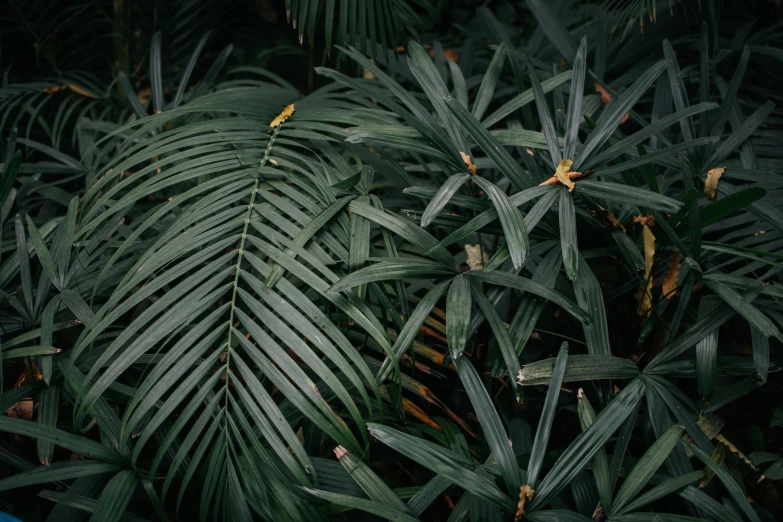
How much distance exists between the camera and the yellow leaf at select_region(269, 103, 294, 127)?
37.4 inches

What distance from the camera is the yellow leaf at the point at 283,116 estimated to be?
3.12 feet

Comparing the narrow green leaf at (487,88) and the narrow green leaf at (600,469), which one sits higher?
the narrow green leaf at (487,88)

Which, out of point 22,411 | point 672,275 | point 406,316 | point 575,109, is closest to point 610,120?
point 575,109

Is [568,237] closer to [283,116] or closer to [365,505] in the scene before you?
[365,505]

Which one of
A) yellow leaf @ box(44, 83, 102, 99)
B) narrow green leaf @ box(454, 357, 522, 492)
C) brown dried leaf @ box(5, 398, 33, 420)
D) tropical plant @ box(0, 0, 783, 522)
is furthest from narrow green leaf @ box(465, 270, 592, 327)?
yellow leaf @ box(44, 83, 102, 99)

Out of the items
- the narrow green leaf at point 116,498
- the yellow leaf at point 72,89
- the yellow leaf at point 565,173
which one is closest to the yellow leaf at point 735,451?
the yellow leaf at point 565,173

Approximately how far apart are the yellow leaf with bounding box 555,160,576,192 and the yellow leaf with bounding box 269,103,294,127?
47cm

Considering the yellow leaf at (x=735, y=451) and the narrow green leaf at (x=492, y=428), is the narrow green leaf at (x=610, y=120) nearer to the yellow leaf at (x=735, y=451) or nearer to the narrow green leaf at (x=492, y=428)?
the narrow green leaf at (x=492, y=428)

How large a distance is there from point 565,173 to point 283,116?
0.49 m

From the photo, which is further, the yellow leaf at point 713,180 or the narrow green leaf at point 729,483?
the yellow leaf at point 713,180

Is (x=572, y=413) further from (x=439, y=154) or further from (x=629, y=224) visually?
(x=439, y=154)

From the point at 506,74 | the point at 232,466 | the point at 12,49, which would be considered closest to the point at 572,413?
the point at 232,466

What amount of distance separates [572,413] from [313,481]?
48 cm

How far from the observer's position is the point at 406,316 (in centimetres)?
80
